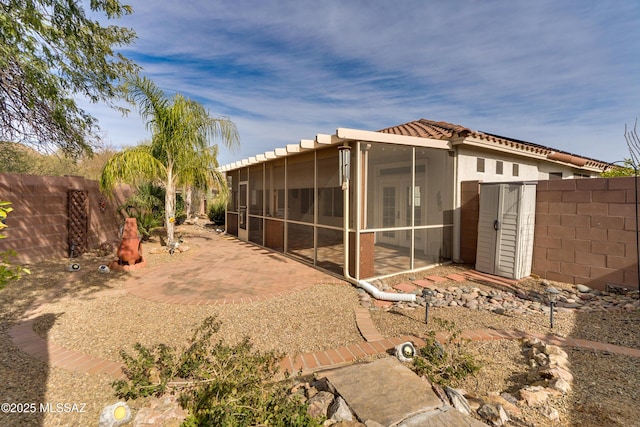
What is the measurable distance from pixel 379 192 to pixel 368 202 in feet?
1.16

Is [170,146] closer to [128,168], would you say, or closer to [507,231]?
[128,168]

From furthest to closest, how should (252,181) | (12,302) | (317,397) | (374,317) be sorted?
(252,181) < (12,302) < (374,317) < (317,397)

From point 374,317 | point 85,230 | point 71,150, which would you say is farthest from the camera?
point 85,230

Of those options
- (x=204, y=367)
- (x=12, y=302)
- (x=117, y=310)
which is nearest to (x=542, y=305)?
(x=204, y=367)

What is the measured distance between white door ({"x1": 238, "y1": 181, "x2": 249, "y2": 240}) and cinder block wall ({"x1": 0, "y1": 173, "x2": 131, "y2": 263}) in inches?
194

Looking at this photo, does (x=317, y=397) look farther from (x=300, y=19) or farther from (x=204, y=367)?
(x=300, y=19)

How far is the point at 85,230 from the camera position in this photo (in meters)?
8.59

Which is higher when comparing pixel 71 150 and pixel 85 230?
pixel 71 150

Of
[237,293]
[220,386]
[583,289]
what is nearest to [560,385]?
[220,386]

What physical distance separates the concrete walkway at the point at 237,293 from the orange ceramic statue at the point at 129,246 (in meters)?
0.51

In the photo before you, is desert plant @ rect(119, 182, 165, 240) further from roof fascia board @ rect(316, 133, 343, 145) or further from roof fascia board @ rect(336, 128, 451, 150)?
roof fascia board @ rect(336, 128, 451, 150)

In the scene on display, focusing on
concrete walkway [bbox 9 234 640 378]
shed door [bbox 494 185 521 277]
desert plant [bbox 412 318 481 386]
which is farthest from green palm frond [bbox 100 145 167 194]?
shed door [bbox 494 185 521 277]

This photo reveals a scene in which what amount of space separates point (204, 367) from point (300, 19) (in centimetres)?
953

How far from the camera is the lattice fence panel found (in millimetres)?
8117
